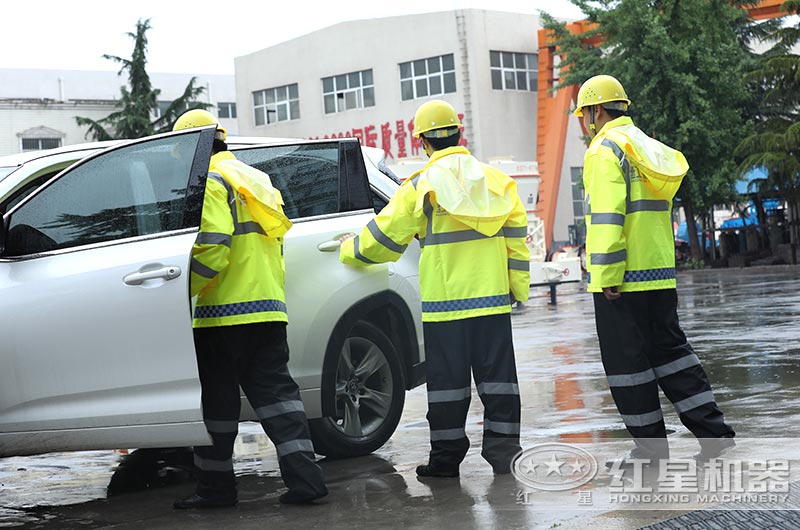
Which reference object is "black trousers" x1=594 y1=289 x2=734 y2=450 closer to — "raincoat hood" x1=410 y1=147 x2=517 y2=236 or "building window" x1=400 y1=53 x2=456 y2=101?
"raincoat hood" x1=410 y1=147 x2=517 y2=236

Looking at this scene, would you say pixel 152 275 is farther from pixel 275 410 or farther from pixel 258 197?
pixel 275 410

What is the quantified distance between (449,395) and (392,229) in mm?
908

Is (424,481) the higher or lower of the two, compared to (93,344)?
lower

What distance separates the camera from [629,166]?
6.34m

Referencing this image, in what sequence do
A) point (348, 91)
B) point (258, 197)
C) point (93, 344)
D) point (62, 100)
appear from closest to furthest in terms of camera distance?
point (93, 344)
point (258, 197)
point (348, 91)
point (62, 100)

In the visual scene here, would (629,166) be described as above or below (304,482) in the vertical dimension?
above

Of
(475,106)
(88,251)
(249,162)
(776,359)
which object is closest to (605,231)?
(249,162)

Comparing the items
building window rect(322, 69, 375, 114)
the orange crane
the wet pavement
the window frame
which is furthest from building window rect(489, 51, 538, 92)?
the wet pavement

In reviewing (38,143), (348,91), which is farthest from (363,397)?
(38,143)

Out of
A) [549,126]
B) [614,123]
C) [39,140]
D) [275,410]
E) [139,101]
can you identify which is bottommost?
[275,410]

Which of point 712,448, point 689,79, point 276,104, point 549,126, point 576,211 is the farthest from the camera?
point 276,104

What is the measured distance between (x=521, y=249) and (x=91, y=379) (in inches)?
92.0

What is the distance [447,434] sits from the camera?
6273 millimetres

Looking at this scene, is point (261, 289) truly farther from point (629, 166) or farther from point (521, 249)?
point (629, 166)
